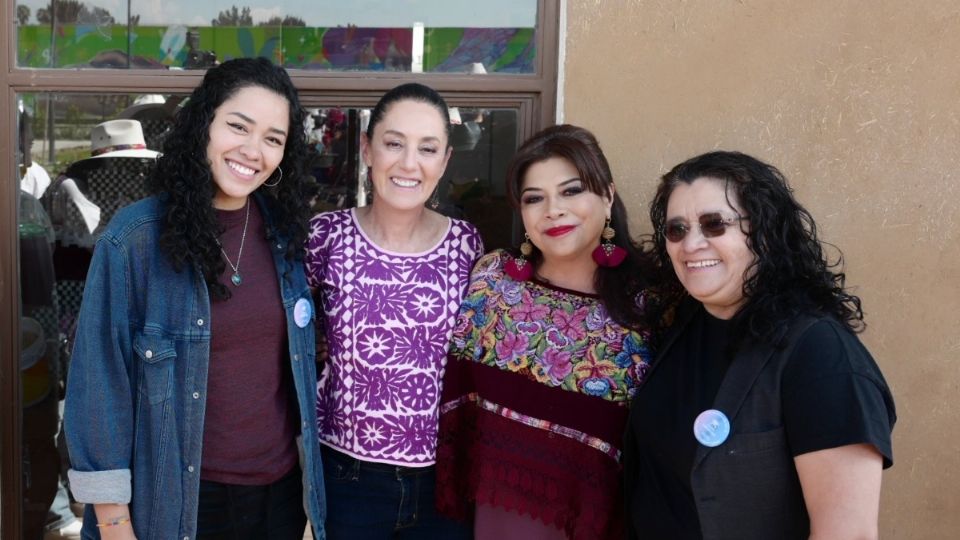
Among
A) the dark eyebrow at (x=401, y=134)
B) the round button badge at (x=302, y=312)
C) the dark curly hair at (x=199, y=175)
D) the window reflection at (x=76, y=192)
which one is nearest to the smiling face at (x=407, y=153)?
the dark eyebrow at (x=401, y=134)

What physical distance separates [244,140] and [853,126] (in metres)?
1.83

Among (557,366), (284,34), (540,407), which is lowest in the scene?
(540,407)

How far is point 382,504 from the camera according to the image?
2.33m

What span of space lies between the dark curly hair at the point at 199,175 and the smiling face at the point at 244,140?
0.06 ft

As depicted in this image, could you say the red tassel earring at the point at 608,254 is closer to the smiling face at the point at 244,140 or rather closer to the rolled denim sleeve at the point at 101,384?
the smiling face at the point at 244,140

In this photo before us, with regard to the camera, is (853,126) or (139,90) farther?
(139,90)

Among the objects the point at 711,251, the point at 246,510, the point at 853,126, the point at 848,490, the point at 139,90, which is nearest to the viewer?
the point at 848,490

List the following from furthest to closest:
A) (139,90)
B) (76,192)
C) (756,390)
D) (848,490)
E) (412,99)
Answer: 1. (76,192)
2. (139,90)
3. (412,99)
4. (756,390)
5. (848,490)

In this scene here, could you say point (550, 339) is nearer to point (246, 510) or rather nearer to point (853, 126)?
point (246, 510)

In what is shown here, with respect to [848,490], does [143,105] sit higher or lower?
higher

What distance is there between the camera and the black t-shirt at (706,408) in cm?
160

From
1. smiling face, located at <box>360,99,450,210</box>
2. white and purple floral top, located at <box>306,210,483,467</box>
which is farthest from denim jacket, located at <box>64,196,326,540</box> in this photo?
smiling face, located at <box>360,99,450,210</box>

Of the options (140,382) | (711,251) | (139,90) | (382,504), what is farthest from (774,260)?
(139,90)

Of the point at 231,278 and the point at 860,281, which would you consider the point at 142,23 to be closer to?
the point at 231,278
